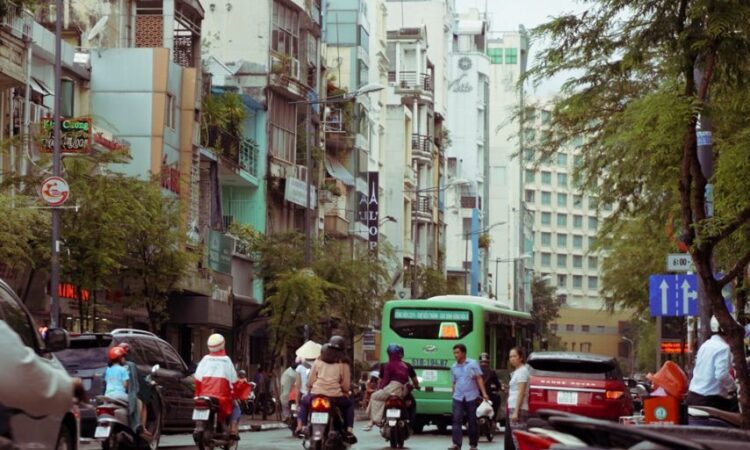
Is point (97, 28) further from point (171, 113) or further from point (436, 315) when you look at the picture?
point (436, 315)

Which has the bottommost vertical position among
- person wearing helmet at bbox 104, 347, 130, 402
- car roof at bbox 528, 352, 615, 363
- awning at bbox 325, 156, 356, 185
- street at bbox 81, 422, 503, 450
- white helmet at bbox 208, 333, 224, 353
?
street at bbox 81, 422, 503, 450

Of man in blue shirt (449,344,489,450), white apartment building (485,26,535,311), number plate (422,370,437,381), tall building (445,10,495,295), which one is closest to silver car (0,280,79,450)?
man in blue shirt (449,344,489,450)

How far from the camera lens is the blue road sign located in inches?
1214

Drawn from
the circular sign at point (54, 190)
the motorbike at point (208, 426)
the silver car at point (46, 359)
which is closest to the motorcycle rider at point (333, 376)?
the motorbike at point (208, 426)

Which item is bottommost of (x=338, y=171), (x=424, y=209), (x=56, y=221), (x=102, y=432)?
(x=102, y=432)

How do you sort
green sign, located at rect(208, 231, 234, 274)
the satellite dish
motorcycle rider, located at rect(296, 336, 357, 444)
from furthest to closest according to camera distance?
green sign, located at rect(208, 231, 234, 274)
the satellite dish
motorcycle rider, located at rect(296, 336, 357, 444)

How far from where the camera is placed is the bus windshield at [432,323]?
133ft

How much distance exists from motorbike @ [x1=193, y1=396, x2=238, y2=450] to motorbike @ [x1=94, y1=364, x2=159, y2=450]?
0.79 m

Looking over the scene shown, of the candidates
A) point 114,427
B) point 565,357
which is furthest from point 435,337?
point 114,427

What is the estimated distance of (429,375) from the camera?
129 ft

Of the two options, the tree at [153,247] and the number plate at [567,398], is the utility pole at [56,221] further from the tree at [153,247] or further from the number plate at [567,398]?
the number plate at [567,398]

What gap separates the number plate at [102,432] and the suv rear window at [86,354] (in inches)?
125

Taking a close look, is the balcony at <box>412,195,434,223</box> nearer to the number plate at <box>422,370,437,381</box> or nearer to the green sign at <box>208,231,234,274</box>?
the green sign at <box>208,231,234,274</box>

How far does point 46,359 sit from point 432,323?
2663cm
